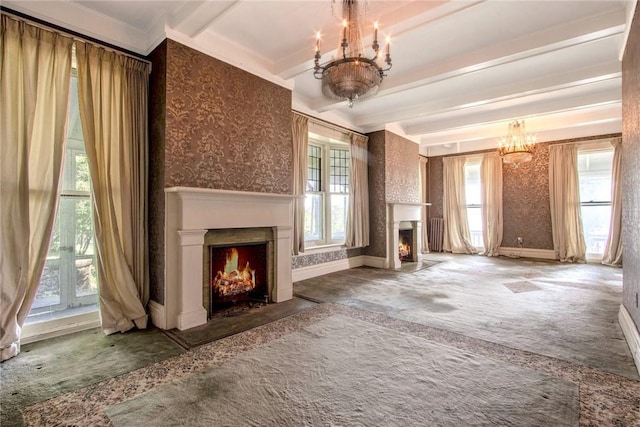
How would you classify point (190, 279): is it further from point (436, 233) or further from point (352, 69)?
point (436, 233)

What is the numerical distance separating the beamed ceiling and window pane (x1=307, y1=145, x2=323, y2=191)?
84cm

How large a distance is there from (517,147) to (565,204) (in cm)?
222

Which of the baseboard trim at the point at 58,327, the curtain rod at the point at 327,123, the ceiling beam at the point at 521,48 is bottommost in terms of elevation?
the baseboard trim at the point at 58,327

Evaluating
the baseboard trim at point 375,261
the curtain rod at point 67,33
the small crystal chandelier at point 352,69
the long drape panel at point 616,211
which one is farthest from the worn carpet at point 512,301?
the curtain rod at point 67,33

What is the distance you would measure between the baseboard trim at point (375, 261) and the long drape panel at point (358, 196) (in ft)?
1.07

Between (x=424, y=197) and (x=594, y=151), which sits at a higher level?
(x=594, y=151)

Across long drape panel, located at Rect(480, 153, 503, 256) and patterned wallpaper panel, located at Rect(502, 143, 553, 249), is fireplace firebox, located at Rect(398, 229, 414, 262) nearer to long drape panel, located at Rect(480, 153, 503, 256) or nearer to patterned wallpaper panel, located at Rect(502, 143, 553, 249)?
long drape panel, located at Rect(480, 153, 503, 256)

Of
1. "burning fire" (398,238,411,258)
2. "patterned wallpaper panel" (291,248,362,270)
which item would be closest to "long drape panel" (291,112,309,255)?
"patterned wallpaper panel" (291,248,362,270)

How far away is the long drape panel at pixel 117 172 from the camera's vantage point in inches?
112

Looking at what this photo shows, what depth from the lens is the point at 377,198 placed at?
6332 millimetres

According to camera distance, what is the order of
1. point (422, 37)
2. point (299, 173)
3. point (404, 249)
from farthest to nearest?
point (404, 249)
point (299, 173)
point (422, 37)

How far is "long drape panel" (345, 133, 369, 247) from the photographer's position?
19.2ft

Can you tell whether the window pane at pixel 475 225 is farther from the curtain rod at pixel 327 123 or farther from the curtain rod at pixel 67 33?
the curtain rod at pixel 67 33

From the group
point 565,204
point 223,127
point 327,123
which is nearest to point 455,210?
point 565,204
